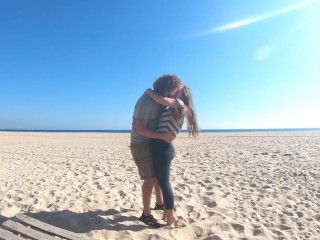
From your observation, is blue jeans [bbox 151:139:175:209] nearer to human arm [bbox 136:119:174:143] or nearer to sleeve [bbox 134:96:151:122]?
human arm [bbox 136:119:174:143]

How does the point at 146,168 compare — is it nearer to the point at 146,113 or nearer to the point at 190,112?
the point at 146,113

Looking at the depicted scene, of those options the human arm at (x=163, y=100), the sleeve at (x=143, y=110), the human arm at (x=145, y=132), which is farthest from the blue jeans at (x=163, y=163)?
the human arm at (x=163, y=100)

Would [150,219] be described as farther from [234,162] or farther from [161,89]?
[234,162]

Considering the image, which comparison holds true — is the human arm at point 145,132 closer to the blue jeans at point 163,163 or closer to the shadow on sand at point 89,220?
the blue jeans at point 163,163

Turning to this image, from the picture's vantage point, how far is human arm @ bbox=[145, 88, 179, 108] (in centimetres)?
337

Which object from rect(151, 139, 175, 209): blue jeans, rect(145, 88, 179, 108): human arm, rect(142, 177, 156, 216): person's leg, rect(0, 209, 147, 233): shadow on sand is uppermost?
rect(145, 88, 179, 108): human arm

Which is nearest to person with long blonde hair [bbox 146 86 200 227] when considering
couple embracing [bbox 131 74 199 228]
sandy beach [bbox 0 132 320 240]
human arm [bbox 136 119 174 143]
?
couple embracing [bbox 131 74 199 228]

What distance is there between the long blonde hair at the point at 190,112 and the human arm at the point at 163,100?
20cm

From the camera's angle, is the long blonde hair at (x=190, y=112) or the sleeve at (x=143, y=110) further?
the long blonde hair at (x=190, y=112)

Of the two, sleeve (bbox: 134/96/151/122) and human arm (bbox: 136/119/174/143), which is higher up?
sleeve (bbox: 134/96/151/122)

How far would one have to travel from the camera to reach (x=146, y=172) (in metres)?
3.66

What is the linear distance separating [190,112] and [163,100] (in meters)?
0.40

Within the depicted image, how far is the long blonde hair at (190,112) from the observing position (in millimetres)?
3579

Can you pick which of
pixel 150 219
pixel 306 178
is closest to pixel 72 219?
pixel 150 219
